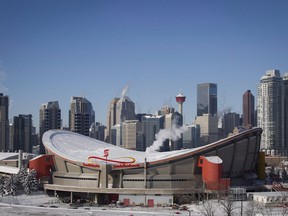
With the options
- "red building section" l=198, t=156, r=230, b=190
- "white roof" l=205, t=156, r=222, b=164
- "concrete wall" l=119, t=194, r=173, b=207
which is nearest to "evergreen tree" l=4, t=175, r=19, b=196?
"concrete wall" l=119, t=194, r=173, b=207

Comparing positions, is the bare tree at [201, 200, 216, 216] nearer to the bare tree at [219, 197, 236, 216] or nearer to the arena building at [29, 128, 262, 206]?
the bare tree at [219, 197, 236, 216]

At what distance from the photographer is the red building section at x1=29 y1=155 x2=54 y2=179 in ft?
369

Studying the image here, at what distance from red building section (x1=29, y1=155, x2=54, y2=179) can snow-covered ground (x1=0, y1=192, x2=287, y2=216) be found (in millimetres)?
11154

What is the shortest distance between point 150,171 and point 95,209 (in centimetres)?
1491

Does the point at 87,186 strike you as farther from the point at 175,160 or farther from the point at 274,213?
the point at 274,213

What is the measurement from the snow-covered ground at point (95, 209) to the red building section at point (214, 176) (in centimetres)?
507

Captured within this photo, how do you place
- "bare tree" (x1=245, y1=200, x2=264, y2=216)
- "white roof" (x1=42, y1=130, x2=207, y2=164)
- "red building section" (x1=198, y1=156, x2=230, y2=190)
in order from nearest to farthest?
"bare tree" (x1=245, y1=200, x2=264, y2=216)
"red building section" (x1=198, y1=156, x2=230, y2=190)
"white roof" (x1=42, y1=130, x2=207, y2=164)

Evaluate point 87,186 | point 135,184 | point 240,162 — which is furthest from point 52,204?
point 240,162

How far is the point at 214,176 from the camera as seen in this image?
99.5 metres

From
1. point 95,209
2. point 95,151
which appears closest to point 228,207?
point 95,209

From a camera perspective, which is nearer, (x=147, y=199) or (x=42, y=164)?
(x=147, y=199)

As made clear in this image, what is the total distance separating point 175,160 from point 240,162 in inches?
664

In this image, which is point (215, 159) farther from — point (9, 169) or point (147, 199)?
point (9, 169)

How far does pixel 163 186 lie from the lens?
331 ft
